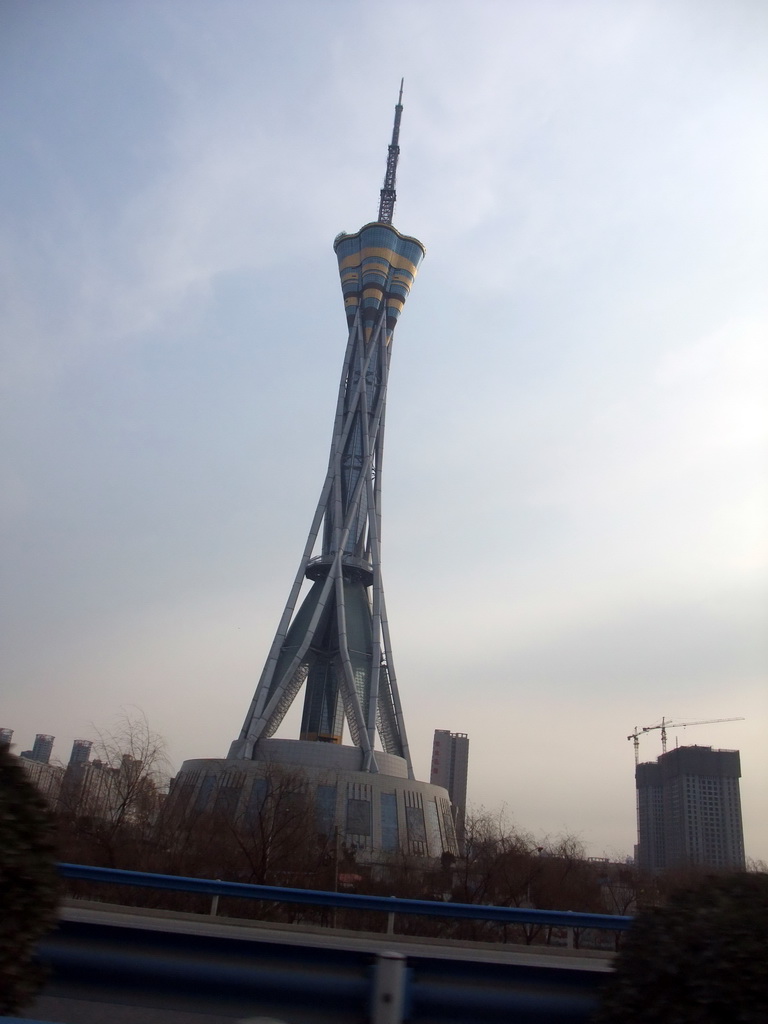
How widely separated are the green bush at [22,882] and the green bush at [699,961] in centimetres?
260

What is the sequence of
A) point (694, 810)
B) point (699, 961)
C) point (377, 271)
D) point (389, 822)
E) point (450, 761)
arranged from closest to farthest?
point (699, 961) → point (389, 822) → point (377, 271) → point (694, 810) → point (450, 761)

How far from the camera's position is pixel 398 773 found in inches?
2181

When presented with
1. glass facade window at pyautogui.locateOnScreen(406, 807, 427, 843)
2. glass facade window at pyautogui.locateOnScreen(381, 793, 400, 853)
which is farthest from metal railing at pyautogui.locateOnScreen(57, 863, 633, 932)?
glass facade window at pyautogui.locateOnScreen(406, 807, 427, 843)

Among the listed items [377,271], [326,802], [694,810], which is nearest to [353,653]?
[326,802]

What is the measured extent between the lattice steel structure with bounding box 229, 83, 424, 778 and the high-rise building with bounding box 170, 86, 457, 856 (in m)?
0.10

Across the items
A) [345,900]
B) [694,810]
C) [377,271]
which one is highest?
[377,271]

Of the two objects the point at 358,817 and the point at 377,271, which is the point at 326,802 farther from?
the point at 377,271

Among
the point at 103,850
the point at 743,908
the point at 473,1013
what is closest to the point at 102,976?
the point at 473,1013

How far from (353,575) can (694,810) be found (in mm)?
39946

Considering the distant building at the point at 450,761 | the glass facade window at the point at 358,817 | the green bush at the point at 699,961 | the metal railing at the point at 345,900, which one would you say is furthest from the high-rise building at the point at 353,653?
the distant building at the point at 450,761

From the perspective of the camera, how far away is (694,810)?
73.8 m

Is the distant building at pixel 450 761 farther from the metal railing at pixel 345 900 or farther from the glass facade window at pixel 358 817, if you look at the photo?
the metal railing at pixel 345 900

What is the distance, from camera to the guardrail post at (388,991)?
393 centimetres

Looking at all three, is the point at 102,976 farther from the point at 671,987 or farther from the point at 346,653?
the point at 346,653
